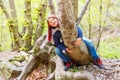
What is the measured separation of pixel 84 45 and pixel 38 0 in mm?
4933

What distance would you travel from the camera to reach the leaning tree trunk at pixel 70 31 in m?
3.96

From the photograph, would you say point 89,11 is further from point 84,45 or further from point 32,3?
point 84,45

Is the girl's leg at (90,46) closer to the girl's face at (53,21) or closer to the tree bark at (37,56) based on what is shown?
the girl's face at (53,21)

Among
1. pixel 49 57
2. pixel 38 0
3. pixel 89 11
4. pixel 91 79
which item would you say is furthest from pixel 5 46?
pixel 91 79

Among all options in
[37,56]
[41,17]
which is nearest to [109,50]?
[41,17]

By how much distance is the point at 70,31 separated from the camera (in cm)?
442

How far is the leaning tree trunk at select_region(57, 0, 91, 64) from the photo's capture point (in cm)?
396

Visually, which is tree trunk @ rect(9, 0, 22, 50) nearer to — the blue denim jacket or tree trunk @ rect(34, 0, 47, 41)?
tree trunk @ rect(34, 0, 47, 41)

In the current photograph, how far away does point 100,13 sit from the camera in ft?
39.7

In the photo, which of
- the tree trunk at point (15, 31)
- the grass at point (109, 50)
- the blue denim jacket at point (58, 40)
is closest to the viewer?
the blue denim jacket at point (58, 40)

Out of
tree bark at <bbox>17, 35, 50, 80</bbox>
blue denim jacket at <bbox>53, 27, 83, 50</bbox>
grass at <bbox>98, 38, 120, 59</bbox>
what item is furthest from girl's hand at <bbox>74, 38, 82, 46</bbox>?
grass at <bbox>98, 38, 120, 59</bbox>

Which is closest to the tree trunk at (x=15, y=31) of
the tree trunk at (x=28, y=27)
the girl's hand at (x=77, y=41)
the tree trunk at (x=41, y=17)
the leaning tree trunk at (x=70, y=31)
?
the tree trunk at (x=28, y=27)

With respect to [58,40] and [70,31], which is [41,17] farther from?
[70,31]

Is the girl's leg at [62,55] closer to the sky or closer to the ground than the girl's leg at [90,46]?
closer to the ground
